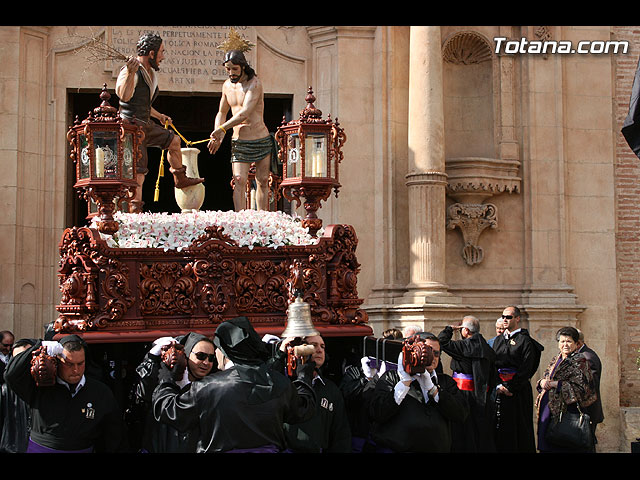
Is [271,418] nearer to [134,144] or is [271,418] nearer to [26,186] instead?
[134,144]

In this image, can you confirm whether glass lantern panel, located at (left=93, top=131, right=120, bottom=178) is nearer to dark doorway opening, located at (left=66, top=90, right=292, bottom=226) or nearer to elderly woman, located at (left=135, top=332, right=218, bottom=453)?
elderly woman, located at (left=135, top=332, right=218, bottom=453)

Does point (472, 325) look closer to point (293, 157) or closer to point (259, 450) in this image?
point (293, 157)

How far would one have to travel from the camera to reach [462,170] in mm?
14797

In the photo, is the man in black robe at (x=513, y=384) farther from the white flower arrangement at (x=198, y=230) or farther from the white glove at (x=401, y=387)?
the white glove at (x=401, y=387)

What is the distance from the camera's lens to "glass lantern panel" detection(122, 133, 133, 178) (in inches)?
388

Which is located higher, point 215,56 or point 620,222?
point 215,56

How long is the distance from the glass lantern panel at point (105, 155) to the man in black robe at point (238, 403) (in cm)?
360

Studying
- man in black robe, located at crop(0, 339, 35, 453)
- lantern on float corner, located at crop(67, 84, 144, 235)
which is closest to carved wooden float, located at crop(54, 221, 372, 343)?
lantern on float corner, located at crop(67, 84, 144, 235)

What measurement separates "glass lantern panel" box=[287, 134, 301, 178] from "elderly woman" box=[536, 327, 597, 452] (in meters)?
3.10

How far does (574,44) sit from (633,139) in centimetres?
1019

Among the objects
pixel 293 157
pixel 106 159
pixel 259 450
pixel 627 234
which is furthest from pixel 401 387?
pixel 627 234

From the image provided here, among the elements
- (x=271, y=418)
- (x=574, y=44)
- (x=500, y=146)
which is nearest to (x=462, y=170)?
(x=500, y=146)

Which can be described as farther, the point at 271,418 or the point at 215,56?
the point at 215,56

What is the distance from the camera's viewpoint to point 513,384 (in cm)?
1080
